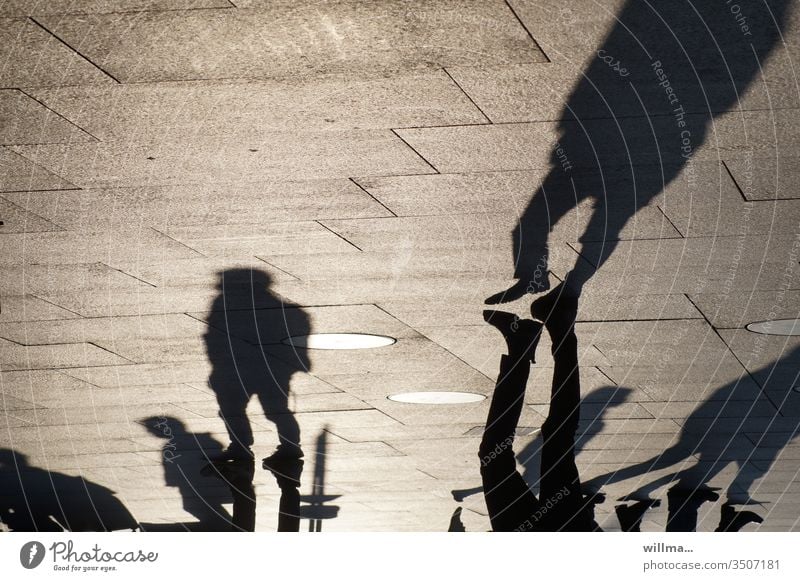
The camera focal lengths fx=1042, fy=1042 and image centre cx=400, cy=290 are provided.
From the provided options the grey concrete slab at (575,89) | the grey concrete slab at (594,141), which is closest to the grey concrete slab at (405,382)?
the grey concrete slab at (594,141)

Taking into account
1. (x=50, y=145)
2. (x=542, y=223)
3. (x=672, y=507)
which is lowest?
(x=672, y=507)

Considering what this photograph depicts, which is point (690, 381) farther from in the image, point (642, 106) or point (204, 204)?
point (204, 204)

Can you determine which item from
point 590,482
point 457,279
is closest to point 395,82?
point 457,279

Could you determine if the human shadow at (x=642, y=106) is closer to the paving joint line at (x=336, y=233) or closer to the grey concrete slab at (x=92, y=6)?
the paving joint line at (x=336, y=233)

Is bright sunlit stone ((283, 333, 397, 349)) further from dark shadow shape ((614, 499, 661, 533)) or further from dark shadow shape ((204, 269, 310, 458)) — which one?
dark shadow shape ((614, 499, 661, 533))

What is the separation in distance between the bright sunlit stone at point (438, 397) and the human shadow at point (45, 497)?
261cm

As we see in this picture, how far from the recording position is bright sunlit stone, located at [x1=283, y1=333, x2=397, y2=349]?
571 cm

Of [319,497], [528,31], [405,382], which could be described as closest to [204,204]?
[528,31]

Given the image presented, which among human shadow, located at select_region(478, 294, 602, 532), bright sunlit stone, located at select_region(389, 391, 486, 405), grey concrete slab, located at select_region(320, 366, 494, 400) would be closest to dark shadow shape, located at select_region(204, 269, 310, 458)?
grey concrete slab, located at select_region(320, 366, 494, 400)

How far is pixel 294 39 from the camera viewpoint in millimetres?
3205

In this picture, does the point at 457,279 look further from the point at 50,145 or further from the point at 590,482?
the point at 590,482

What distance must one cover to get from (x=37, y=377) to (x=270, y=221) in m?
2.83

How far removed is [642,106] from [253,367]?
363 centimetres

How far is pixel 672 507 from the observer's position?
440 inches
